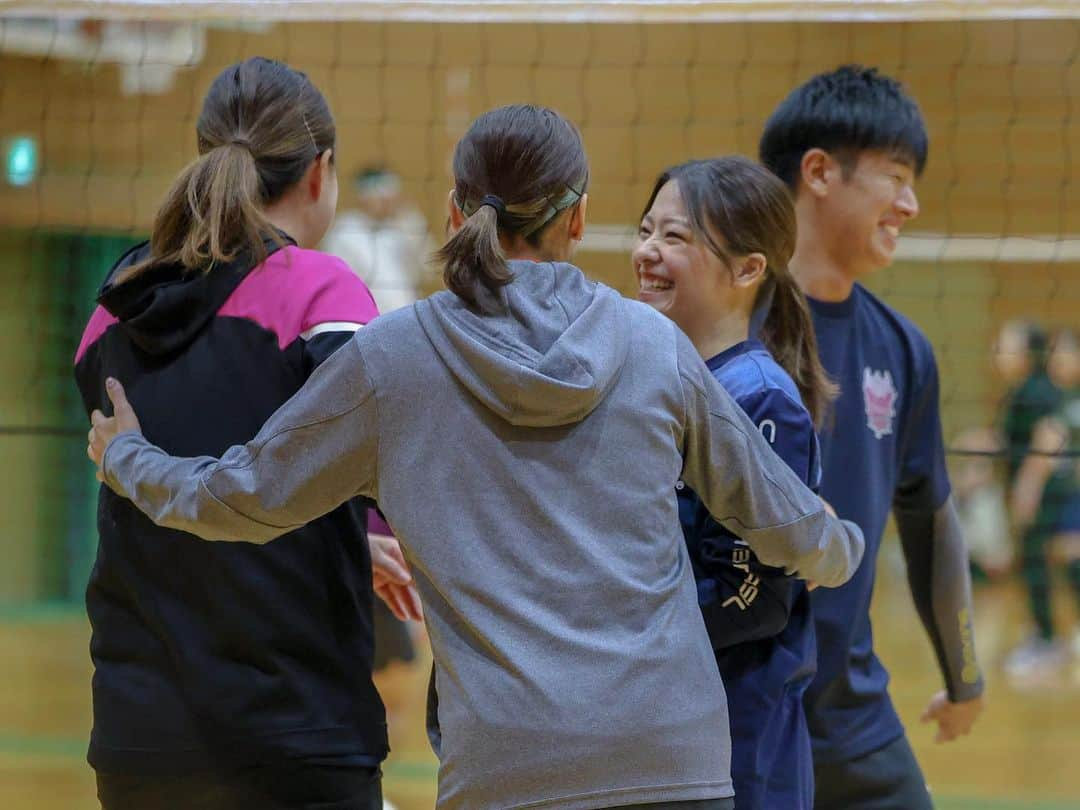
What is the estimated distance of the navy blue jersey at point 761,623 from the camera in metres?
1.85

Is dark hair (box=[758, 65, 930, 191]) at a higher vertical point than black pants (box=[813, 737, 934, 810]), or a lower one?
higher

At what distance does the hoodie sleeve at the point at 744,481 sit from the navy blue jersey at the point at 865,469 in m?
0.69

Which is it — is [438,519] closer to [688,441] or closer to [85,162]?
[688,441]

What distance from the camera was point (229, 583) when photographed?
1.92 meters

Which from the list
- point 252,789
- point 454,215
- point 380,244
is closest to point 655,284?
point 454,215

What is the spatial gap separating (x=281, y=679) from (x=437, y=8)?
2014 millimetres

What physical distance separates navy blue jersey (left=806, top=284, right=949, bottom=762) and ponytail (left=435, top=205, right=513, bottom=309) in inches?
38.7

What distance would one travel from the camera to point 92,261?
8.16m

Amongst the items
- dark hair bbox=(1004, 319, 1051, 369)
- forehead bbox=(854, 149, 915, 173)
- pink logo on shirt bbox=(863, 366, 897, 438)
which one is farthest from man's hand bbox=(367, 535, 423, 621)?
dark hair bbox=(1004, 319, 1051, 369)

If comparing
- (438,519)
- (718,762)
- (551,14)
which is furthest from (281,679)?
(551,14)

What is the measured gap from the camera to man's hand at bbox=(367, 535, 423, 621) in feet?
7.13

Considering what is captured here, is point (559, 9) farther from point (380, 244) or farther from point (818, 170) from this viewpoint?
point (380, 244)

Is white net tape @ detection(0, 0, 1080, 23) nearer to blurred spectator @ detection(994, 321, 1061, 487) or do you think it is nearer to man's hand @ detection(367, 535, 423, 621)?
man's hand @ detection(367, 535, 423, 621)

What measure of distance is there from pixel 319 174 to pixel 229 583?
1.98 feet
